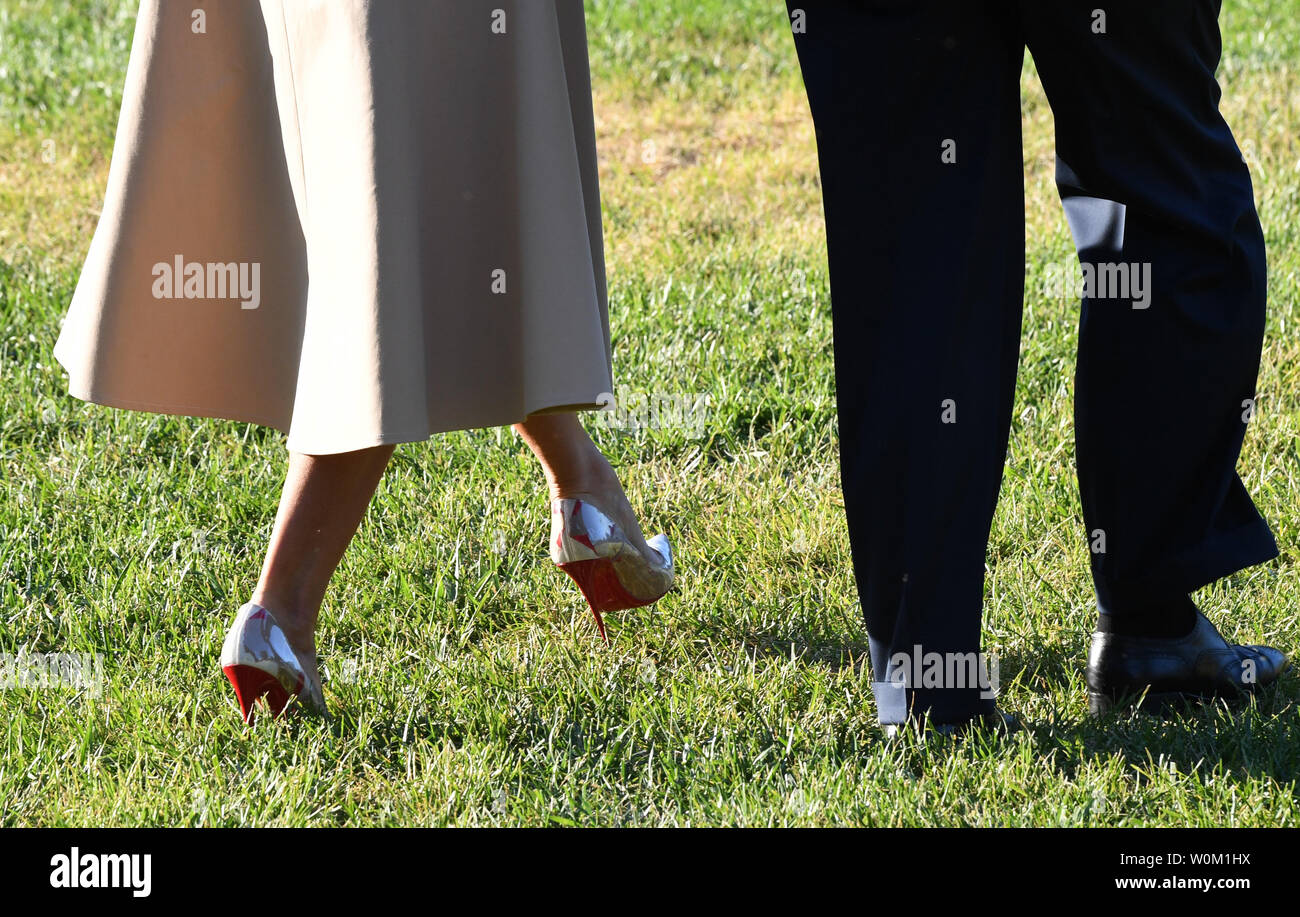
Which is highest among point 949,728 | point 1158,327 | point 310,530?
point 1158,327

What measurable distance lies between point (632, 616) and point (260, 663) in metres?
0.71

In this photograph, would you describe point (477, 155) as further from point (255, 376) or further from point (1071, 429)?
point (1071, 429)

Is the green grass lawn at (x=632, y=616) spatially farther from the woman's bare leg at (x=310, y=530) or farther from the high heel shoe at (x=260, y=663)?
the woman's bare leg at (x=310, y=530)

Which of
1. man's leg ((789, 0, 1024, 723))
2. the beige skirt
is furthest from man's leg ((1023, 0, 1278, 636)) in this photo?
the beige skirt

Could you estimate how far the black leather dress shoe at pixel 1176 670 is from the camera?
244 centimetres

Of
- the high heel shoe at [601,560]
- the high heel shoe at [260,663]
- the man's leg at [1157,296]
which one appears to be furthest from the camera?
the high heel shoe at [601,560]

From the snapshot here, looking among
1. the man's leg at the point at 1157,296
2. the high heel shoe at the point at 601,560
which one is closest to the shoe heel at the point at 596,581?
the high heel shoe at the point at 601,560

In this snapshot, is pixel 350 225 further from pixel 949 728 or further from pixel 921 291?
pixel 949 728

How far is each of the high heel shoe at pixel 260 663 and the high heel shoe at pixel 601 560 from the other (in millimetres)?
497

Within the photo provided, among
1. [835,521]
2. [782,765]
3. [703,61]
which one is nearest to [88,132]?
[703,61]

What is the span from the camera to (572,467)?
2656mm

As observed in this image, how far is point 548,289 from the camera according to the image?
230 centimetres

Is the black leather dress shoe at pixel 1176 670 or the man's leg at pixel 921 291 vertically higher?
the man's leg at pixel 921 291

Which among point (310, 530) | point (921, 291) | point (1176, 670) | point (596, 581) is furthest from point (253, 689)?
point (1176, 670)
